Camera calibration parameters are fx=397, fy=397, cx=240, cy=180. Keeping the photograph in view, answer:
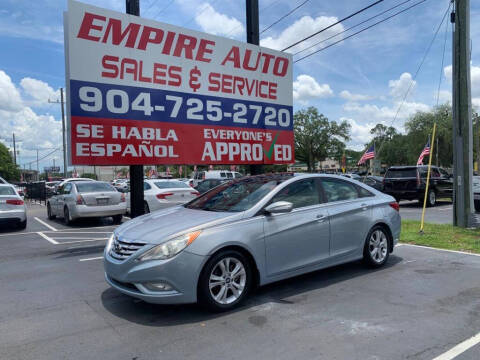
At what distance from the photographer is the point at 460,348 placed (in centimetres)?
349

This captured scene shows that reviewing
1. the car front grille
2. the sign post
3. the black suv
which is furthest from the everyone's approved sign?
the black suv

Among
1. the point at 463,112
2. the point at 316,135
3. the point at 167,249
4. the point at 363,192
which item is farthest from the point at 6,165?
the point at 167,249

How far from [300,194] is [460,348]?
2.59 metres

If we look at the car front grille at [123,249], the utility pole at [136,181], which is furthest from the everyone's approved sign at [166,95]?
the car front grille at [123,249]

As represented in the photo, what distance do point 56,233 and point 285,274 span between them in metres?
8.47

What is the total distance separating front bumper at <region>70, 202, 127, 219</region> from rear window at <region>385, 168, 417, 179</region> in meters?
11.9

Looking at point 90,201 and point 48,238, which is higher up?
point 90,201

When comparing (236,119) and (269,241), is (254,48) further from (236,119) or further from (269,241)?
(269,241)

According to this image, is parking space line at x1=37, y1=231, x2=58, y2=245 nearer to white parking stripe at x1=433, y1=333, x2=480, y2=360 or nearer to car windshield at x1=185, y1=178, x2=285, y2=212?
car windshield at x1=185, y1=178, x2=285, y2=212

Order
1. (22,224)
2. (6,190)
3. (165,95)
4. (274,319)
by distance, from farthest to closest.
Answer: (22,224)
(6,190)
(165,95)
(274,319)

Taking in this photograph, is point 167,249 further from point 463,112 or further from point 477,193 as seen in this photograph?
point 477,193

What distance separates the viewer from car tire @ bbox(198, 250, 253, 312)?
4.27m

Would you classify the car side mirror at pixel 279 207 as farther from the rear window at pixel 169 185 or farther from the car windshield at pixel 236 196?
the rear window at pixel 169 185

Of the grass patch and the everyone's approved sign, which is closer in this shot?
the grass patch
